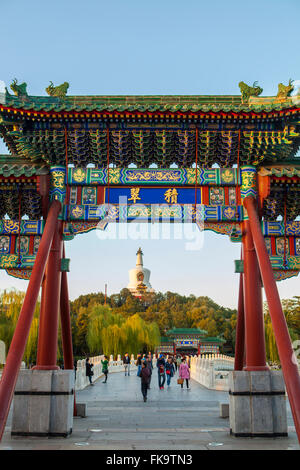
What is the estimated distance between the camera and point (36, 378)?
8156 mm

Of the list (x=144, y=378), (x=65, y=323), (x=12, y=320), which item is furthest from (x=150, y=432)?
(x=12, y=320)

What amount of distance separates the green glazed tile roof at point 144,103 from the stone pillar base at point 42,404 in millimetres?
5247

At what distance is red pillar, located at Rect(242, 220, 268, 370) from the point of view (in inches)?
337

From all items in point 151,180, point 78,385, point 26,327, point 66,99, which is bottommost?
point 78,385

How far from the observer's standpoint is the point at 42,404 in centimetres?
804

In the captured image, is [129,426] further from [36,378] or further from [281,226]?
[281,226]

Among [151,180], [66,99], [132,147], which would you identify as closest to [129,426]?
[151,180]

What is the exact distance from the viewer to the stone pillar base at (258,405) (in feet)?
26.4

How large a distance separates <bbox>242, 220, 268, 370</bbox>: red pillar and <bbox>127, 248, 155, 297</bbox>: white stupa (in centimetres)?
7490

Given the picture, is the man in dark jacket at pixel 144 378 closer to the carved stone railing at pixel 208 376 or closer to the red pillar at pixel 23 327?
the carved stone railing at pixel 208 376

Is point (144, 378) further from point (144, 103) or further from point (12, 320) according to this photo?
point (12, 320)

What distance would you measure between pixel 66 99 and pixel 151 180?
3.26 metres

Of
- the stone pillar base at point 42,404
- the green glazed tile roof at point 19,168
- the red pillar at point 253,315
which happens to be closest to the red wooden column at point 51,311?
the stone pillar base at point 42,404
